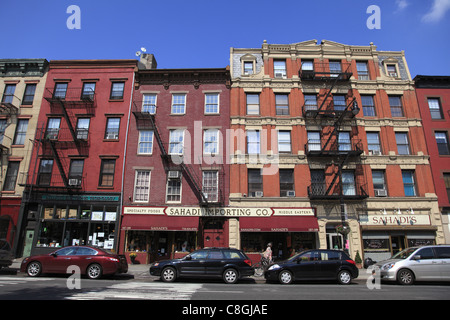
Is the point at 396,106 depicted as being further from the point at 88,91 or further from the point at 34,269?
the point at 34,269

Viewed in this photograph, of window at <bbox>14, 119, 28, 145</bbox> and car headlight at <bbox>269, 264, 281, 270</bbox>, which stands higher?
window at <bbox>14, 119, 28, 145</bbox>

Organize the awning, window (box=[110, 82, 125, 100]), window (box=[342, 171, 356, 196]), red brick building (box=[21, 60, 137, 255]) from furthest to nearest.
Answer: window (box=[110, 82, 125, 100]) < window (box=[342, 171, 356, 196]) < red brick building (box=[21, 60, 137, 255]) < the awning

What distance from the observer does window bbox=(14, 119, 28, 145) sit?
21.2 meters

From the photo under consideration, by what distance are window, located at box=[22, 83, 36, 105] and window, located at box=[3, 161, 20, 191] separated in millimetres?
5117

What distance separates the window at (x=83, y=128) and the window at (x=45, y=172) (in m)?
2.85

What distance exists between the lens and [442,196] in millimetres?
19391

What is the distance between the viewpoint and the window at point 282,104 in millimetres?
21547

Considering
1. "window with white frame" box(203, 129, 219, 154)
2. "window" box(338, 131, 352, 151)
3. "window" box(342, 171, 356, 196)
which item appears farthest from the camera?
"window" box(338, 131, 352, 151)

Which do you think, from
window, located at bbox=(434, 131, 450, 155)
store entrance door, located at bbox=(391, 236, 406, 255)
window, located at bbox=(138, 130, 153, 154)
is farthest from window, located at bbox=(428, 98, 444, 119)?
window, located at bbox=(138, 130, 153, 154)

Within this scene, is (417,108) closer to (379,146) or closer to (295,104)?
(379,146)

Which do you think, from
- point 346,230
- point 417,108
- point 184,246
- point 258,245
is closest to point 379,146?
point 417,108

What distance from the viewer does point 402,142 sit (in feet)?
68.4

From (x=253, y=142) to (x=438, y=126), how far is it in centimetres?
1436

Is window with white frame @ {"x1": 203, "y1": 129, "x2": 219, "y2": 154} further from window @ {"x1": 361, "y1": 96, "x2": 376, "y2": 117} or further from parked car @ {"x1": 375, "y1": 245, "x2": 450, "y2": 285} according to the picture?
Answer: parked car @ {"x1": 375, "y1": 245, "x2": 450, "y2": 285}
